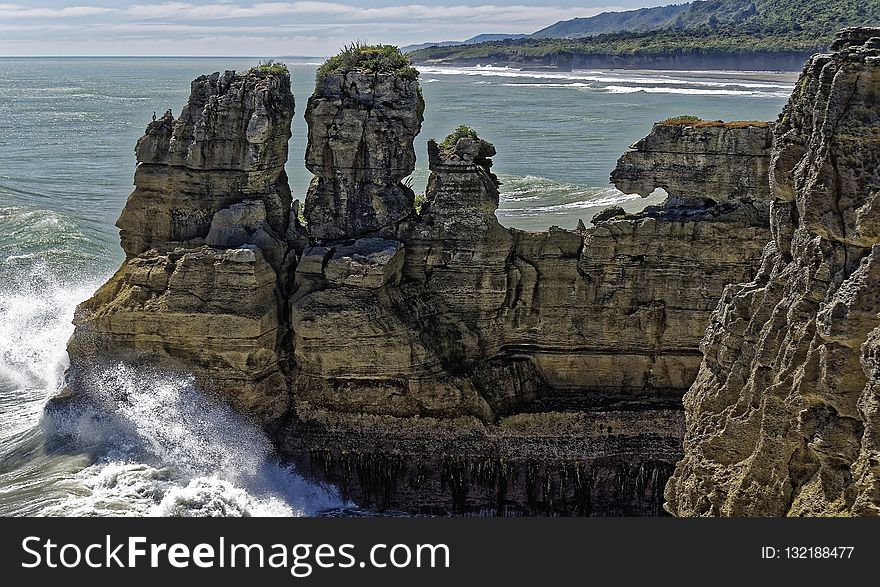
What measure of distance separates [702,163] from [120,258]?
24.9 m

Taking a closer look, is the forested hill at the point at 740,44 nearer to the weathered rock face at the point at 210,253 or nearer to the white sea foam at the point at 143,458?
the weathered rock face at the point at 210,253

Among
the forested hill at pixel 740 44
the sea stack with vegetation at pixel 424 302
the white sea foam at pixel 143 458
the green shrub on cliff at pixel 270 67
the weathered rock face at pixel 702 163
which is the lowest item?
the white sea foam at pixel 143 458

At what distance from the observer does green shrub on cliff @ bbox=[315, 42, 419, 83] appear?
2256 centimetres

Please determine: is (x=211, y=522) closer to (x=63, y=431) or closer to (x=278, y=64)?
(x=63, y=431)

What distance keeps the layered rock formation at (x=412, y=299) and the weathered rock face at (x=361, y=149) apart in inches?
1.7

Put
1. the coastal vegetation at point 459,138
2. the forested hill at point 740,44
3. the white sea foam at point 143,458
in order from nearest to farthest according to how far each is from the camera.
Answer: the white sea foam at point 143,458, the coastal vegetation at point 459,138, the forested hill at point 740,44

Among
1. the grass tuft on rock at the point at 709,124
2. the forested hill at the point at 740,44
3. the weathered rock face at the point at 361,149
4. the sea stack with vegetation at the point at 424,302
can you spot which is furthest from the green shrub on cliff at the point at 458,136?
the forested hill at the point at 740,44

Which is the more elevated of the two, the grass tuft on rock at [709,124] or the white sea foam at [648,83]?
the grass tuft on rock at [709,124]

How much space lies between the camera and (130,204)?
23.5m

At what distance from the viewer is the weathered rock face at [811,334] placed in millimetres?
11281

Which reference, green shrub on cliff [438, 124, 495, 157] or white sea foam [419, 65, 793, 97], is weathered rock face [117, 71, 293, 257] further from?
white sea foam [419, 65, 793, 97]

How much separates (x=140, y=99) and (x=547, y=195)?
285ft

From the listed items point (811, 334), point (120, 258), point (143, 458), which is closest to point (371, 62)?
point (143, 458)

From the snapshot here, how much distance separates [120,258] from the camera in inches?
1560
